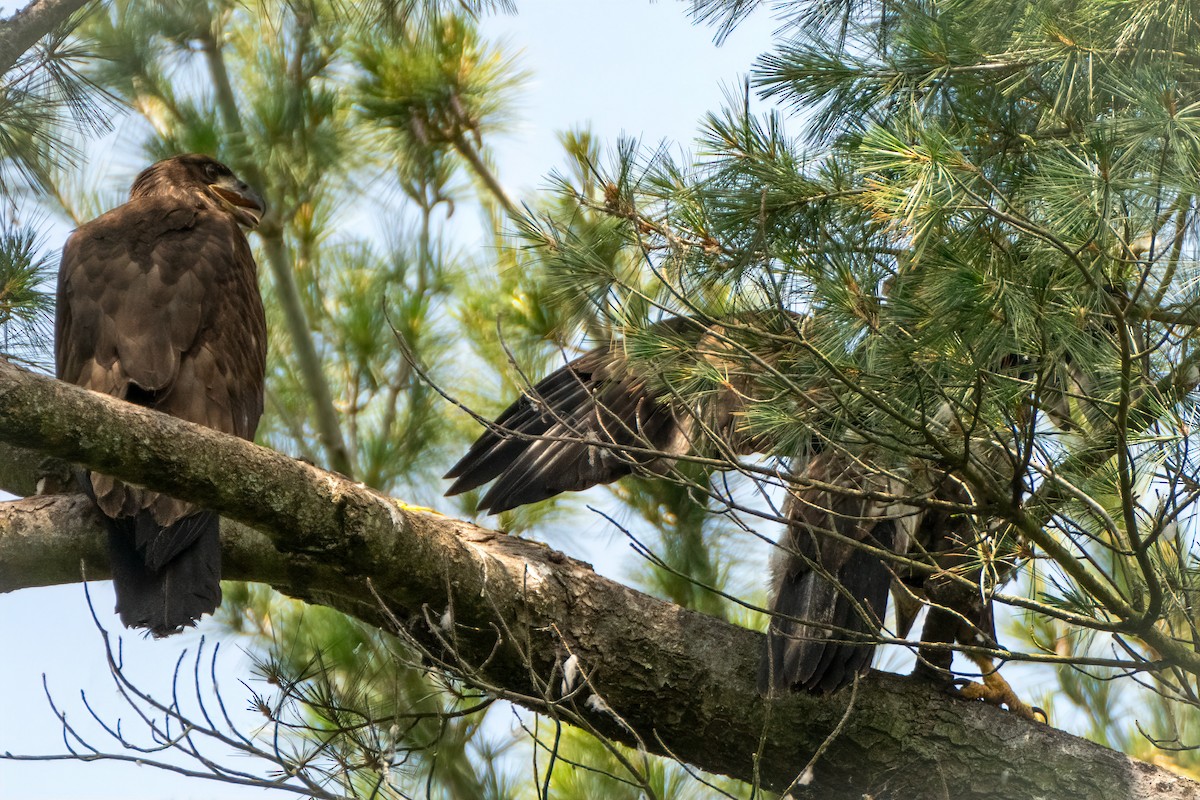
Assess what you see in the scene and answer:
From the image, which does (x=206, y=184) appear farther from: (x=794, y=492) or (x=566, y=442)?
(x=794, y=492)

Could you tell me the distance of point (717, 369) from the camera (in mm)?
2625

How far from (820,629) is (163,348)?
178 centimetres

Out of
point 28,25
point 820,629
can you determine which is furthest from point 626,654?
point 28,25

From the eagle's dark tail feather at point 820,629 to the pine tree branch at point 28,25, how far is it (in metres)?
2.00

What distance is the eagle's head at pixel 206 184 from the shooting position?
4.01 metres

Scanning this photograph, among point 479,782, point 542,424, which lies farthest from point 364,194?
point 479,782

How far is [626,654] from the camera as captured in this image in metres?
2.98

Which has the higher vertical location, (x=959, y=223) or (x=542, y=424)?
(x=542, y=424)

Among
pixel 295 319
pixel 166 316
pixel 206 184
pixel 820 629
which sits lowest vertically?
pixel 820 629

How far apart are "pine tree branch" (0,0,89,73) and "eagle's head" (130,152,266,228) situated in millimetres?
1333

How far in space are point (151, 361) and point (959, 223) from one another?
1.98m

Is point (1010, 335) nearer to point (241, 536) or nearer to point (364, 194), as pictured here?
point (241, 536)

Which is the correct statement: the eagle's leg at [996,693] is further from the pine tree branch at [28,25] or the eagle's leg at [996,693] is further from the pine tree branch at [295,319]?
the pine tree branch at [28,25]

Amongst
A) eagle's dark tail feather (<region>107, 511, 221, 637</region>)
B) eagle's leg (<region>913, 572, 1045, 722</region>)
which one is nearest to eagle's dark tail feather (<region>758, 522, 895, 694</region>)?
eagle's leg (<region>913, 572, 1045, 722</region>)
